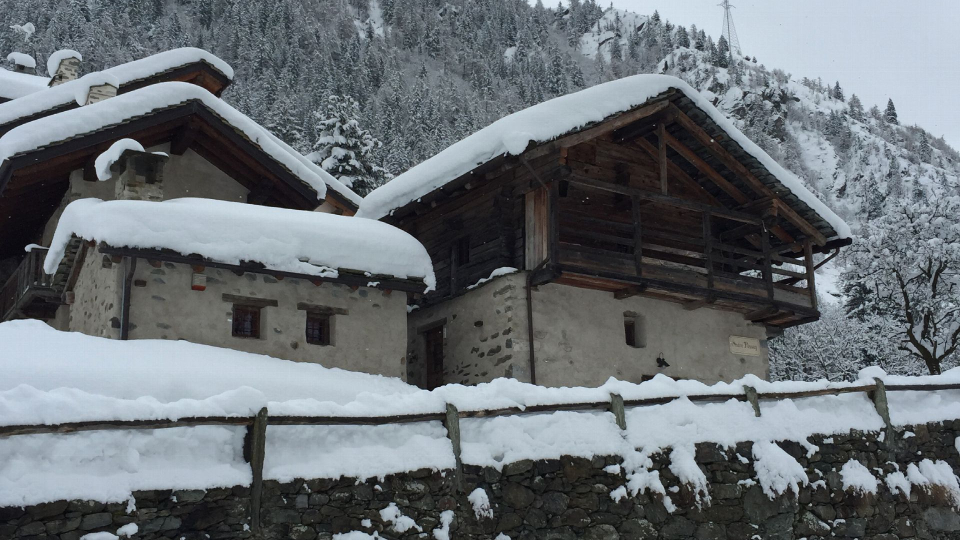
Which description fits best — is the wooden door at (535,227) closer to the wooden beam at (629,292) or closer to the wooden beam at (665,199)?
the wooden beam at (665,199)

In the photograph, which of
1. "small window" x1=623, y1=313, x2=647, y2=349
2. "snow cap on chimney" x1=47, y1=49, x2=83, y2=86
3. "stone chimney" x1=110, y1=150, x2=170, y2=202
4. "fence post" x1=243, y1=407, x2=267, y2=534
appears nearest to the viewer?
"fence post" x1=243, y1=407, x2=267, y2=534

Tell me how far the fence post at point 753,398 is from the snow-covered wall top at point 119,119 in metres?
10.3

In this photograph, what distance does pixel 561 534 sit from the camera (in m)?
10.5

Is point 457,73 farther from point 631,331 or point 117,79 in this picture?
point 631,331

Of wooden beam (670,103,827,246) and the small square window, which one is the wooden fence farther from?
wooden beam (670,103,827,246)

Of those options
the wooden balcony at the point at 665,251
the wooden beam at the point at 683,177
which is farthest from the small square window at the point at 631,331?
the wooden beam at the point at 683,177

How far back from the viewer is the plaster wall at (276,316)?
13.8 m

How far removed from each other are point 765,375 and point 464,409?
11.2 m

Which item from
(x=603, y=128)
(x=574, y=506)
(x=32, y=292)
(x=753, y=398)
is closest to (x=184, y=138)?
(x=32, y=292)

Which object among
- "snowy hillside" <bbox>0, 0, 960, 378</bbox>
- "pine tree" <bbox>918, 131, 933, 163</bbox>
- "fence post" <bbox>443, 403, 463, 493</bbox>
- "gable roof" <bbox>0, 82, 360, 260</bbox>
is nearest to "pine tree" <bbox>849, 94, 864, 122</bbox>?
"snowy hillside" <bbox>0, 0, 960, 378</bbox>

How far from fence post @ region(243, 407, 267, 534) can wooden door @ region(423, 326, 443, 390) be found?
31.9 feet

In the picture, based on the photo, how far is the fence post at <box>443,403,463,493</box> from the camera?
32.7 feet

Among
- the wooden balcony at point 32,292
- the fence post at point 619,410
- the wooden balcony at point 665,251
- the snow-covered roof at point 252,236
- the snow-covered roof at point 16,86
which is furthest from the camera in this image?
the snow-covered roof at point 16,86

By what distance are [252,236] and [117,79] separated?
27.5 ft
